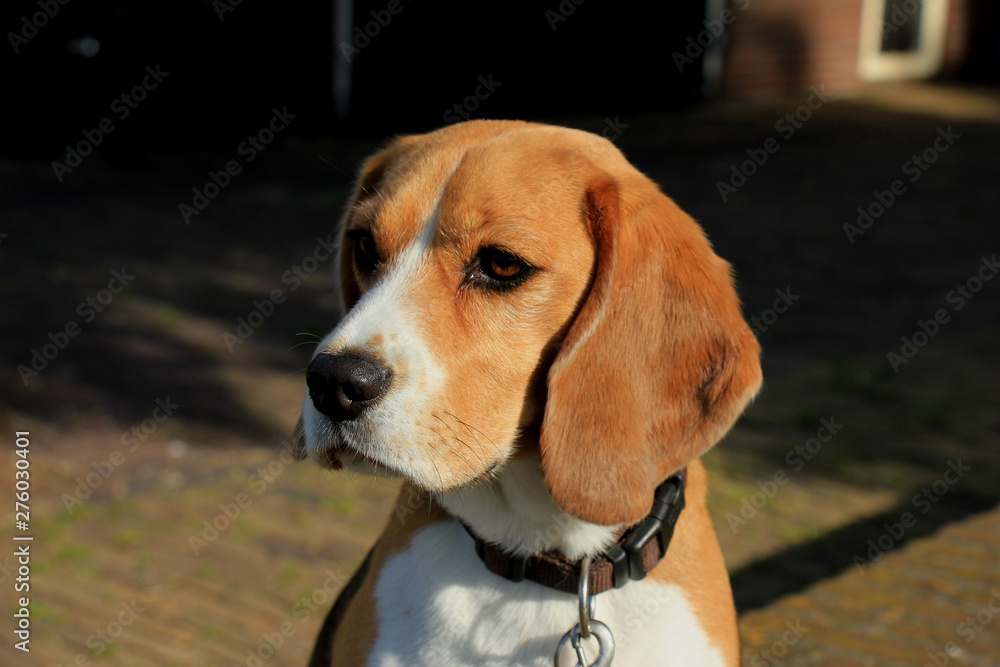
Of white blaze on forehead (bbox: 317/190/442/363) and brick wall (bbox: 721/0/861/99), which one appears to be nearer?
white blaze on forehead (bbox: 317/190/442/363)

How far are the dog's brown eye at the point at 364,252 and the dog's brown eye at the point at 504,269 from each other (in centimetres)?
37

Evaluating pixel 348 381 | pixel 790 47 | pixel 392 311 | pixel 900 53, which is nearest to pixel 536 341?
pixel 392 311

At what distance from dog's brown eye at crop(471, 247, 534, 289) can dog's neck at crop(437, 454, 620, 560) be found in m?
0.46

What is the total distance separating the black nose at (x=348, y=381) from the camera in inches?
90.6

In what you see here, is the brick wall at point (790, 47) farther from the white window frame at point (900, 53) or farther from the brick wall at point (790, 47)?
the white window frame at point (900, 53)

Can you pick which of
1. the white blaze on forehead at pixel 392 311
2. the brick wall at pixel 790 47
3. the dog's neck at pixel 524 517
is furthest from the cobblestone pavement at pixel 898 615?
the brick wall at pixel 790 47

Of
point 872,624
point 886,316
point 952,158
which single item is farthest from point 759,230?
point 872,624

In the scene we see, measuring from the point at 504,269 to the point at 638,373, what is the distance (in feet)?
1.39

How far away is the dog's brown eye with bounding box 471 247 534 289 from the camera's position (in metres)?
2.55

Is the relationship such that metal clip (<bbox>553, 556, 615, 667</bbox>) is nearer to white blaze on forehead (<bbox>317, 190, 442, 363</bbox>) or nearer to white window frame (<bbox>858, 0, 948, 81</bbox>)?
white blaze on forehead (<bbox>317, 190, 442, 363</bbox>)

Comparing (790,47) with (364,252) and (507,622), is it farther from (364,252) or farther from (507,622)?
(507,622)

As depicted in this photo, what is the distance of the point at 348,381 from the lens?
7.54 ft

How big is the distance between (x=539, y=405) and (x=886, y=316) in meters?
6.86

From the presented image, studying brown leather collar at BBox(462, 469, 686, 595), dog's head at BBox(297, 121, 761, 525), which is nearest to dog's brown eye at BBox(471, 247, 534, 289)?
dog's head at BBox(297, 121, 761, 525)
